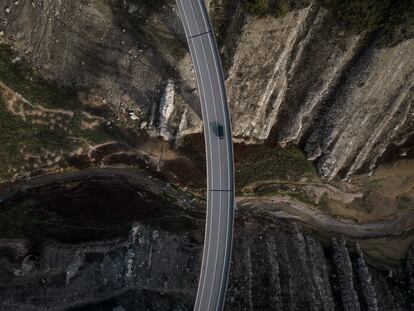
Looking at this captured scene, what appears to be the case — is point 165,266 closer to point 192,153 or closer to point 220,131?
point 192,153

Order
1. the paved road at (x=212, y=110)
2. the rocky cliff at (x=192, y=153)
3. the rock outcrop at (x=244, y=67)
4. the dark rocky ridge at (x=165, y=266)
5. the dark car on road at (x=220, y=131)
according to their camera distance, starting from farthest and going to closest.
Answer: the rock outcrop at (x=244, y=67) → the rocky cliff at (x=192, y=153) → the dark car on road at (x=220, y=131) → the dark rocky ridge at (x=165, y=266) → the paved road at (x=212, y=110)

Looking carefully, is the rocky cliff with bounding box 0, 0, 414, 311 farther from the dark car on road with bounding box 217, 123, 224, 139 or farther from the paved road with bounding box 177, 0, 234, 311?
the dark car on road with bounding box 217, 123, 224, 139

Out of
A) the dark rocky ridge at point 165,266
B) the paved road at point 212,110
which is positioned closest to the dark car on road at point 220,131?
the paved road at point 212,110

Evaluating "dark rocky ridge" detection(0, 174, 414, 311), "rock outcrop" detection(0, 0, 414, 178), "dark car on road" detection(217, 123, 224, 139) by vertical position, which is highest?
"rock outcrop" detection(0, 0, 414, 178)

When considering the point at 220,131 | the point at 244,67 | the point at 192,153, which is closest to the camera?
the point at 220,131

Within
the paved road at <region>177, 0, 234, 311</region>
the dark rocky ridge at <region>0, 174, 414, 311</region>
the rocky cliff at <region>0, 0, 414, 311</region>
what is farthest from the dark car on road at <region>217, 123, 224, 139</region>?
the dark rocky ridge at <region>0, 174, 414, 311</region>

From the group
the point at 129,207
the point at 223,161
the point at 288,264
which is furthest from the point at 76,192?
the point at 288,264

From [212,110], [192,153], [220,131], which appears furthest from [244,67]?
[192,153]

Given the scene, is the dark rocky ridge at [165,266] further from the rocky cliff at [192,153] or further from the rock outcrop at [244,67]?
the rock outcrop at [244,67]

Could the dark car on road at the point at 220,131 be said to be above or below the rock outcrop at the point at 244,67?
below
